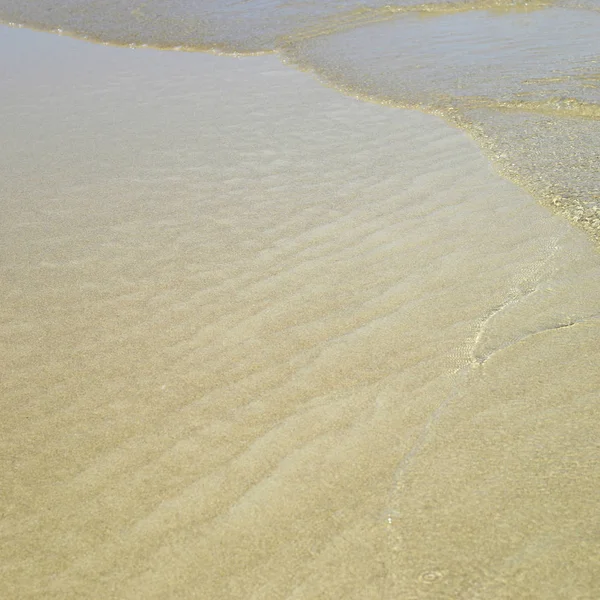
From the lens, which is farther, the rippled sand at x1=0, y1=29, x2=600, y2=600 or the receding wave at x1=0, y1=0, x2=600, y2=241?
the receding wave at x1=0, y1=0, x2=600, y2=241

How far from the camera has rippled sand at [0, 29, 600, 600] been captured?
2.04m

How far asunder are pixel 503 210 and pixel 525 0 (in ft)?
19.7

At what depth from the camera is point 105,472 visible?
240 centimetres

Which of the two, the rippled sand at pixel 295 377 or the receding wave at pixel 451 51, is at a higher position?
the receding wave at pixel 451 51

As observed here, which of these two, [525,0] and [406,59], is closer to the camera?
[406,59]

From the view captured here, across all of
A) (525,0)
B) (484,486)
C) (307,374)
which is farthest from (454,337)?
(525,0)

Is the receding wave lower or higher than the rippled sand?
higher

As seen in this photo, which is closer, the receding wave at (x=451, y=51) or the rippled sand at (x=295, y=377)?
the rippled sand at (x=295, y=377)

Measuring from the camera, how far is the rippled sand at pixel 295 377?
80.4 inches

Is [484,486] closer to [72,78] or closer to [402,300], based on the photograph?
[402,300]

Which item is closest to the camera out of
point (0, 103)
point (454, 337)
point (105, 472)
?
point (105, 472)

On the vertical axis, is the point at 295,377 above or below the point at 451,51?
below

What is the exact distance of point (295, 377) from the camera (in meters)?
2.80

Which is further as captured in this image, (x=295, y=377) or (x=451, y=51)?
(x=451, y=51)
